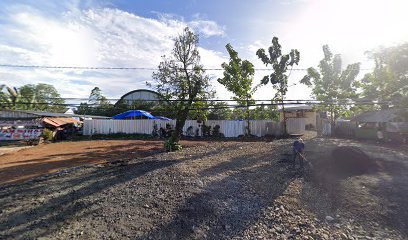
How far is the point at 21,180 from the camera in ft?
30.7

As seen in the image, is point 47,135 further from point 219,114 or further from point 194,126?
point 219,114

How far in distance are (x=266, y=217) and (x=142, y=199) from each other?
351 cm

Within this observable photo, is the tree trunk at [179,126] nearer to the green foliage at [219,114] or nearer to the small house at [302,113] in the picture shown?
the green foliage at [219,114]

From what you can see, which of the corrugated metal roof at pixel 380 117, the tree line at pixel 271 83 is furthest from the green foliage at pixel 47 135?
the corrugated metal roof at pixel 380 117

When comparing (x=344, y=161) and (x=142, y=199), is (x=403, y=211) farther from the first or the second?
(x=142, y=199)

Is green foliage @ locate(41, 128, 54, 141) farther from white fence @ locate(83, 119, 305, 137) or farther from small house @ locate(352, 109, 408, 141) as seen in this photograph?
small house @ locate(352, 109, 408, 141)

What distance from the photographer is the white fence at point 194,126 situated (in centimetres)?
2619

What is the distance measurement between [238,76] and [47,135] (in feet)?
62.1

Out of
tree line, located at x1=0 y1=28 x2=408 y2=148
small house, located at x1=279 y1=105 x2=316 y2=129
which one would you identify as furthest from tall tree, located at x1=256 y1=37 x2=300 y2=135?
small house, located at x1=279 y1=105 x2=316 y2=129

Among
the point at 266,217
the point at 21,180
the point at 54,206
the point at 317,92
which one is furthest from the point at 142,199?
the point at 317,92

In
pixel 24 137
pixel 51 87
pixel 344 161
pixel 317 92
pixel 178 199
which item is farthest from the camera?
pixel 51 87

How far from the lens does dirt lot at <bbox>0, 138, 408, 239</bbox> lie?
18.4 feet

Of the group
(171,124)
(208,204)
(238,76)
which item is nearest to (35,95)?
(171,124)

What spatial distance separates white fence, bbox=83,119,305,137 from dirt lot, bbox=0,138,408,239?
15487 millimetres
